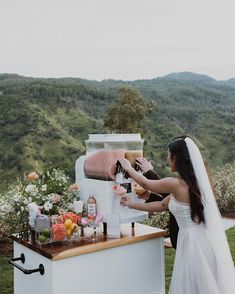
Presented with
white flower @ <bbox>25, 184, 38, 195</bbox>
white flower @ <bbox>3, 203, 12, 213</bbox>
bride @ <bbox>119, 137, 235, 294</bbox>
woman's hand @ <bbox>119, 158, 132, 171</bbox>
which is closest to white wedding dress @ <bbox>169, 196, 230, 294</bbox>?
bride @ <bbox>119, 137, 235, 294</bbox>

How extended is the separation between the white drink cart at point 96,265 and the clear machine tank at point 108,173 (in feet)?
0.60

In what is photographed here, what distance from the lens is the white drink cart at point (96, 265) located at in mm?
2385

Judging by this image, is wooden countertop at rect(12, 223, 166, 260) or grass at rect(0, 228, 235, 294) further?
grass at rect(0, 228, 235, 294)

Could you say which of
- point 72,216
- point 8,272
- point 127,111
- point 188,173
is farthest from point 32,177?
point 127,111

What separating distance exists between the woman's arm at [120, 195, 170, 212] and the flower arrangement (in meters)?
0.33

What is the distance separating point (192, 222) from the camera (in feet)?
8.99

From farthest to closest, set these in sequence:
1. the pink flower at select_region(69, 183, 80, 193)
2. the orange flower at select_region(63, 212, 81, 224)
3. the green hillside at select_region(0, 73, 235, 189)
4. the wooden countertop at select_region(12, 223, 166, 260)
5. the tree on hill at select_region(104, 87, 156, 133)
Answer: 1. the green hillside at select_region(0, 73, 235, 189)
2. the tree on hill at select_region(104, 87, 156, 133)
3. the pink flower at select_region(69, 183, 80, 193)
4. the orange flower at select_region(63, 212, 81, 224)
5. the wooden countertop at select_region(12, 223, 166, 260)

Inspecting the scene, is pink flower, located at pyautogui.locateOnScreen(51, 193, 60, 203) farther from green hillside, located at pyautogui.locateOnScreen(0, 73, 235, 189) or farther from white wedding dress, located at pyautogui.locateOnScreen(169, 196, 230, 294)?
green hillside, located at pyautogui.locateOnScreen(0, 73, 235, 189)

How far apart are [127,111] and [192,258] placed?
1247 cm

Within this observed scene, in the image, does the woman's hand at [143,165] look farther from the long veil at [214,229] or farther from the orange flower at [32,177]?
the orange flower at [32,177]

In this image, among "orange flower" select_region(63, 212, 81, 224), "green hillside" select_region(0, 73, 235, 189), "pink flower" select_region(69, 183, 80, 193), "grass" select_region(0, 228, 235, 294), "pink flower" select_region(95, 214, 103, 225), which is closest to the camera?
"orange flower" select_region(63, 212, 81, 224)

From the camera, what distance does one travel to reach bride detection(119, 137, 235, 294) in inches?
105

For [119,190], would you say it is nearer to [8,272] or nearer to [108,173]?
[108,173]

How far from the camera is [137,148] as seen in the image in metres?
2.92
